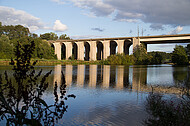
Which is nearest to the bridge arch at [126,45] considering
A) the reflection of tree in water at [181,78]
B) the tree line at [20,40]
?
the tree line at [20,40]

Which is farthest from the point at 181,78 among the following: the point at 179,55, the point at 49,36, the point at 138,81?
the point at 49,36

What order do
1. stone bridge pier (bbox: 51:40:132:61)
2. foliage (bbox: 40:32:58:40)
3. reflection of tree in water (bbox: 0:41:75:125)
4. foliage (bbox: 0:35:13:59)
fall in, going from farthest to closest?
foliage (bbox: 40:32:58:40) < stone bridge pier (bbox: 51:40:132:61) < foliage (bbox: 0:35:13:59) < reflection of tree in water (bbox: 0:41:75:125)

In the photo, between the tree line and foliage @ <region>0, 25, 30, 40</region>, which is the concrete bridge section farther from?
foliage @ <region>0, 25, 30, 40</region>

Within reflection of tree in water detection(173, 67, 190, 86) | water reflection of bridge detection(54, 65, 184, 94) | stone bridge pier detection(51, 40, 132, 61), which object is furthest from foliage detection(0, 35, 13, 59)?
Answer: reflection of tree in water detection(173, 67, 190, 86)

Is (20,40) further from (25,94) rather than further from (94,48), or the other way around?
(25,94)

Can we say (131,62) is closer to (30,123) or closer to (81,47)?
(81,47)

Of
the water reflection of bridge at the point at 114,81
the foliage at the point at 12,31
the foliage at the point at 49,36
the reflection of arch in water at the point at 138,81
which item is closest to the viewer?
the water reflection of bridge at the point at 114,81

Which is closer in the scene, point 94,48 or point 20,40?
point 20,40

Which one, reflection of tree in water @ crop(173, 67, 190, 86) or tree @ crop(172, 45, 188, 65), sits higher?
tree @ crop(172, 45, 188, 65)

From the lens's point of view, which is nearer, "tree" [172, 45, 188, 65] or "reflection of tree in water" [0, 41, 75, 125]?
"reflection of tree in water" [0, 41, 75, 125]

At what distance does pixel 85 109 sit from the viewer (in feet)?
21.6

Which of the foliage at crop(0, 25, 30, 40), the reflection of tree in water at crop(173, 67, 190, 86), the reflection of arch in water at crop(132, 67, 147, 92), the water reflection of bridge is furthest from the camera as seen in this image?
the foliage at crop(0, 25, 30, 40)

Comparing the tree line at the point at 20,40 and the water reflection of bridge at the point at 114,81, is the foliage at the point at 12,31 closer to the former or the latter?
the tree line at the point at 20,40

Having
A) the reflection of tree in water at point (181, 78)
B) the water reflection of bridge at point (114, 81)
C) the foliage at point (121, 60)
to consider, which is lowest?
the water reflection of bridge at point (114, 81)
